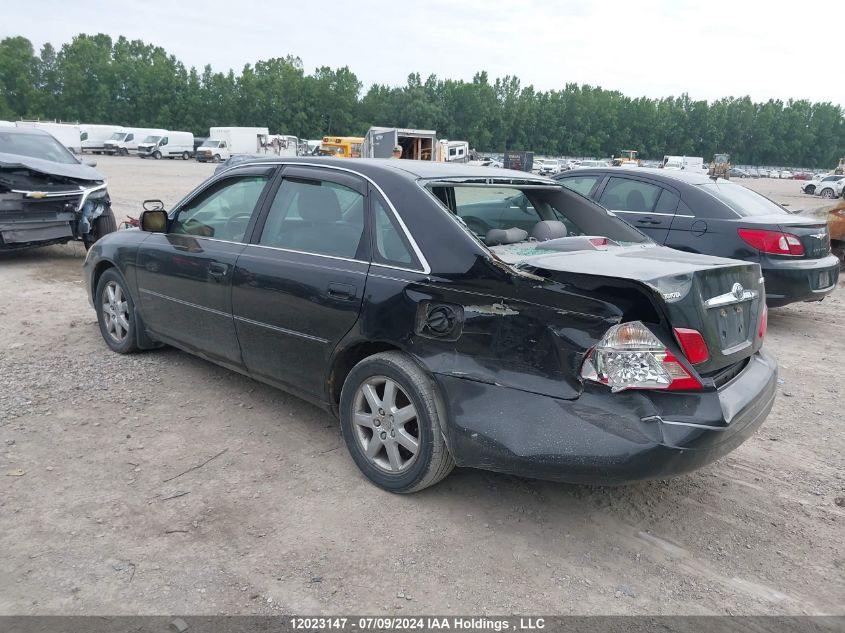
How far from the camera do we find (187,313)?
455cm

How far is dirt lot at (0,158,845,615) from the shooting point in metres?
2.68

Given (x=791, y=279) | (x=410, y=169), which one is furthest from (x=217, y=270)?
(x=791, y=279)

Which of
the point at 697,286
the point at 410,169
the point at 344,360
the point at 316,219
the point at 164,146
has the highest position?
the point at 410,169

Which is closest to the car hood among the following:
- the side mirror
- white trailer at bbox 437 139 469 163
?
the side mirror

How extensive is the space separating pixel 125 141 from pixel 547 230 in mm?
57338

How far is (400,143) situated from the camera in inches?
1346

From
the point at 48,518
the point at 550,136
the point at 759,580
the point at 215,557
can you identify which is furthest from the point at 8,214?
the point at 550,136

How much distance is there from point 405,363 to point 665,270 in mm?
1259

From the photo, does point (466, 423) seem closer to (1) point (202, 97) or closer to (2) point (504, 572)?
(2) point (504, 572)

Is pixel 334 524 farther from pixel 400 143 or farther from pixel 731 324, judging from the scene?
pixel 400 143

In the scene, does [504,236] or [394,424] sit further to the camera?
[504,236]

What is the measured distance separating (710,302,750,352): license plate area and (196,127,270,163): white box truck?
53.4m

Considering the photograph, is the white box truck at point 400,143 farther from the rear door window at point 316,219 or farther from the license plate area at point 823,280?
the rear door window at point 316,219

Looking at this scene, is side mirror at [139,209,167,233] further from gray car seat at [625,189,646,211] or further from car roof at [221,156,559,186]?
gray car seat at [625,189,646,211]
